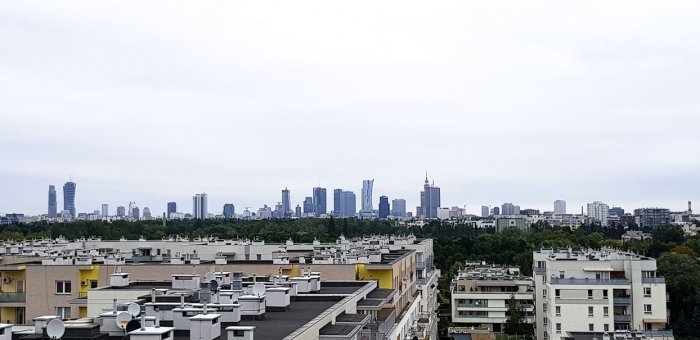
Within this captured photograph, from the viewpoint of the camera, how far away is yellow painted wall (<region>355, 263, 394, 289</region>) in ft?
142

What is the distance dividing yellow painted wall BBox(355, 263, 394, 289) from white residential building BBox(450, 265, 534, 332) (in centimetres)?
2881

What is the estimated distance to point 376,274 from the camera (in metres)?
43.4

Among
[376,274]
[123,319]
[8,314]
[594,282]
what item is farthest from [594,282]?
[123,319]

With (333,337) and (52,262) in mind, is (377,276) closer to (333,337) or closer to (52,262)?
(52,262)

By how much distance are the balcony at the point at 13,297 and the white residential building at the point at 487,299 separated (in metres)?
39.2

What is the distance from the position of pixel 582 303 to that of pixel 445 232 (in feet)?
424

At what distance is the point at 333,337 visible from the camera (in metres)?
21.4

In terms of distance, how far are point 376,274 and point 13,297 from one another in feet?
59.1

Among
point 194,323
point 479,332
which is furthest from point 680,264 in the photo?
point 194,323

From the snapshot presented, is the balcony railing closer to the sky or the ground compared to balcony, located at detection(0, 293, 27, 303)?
closer to the ground

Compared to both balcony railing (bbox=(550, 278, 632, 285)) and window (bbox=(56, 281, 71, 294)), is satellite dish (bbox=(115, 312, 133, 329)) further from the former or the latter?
balcony railing (bbox=(550, 278, 632, 285))

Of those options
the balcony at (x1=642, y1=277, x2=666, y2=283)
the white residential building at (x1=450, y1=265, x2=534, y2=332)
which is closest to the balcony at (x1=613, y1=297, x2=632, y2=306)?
the balcony at (x1=642, y1=277, x2=666, y2=283)

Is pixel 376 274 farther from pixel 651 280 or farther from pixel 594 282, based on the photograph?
pixel 651 280

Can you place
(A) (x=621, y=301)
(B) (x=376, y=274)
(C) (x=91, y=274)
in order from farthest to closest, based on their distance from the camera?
(A) (x=621, y=301) → (B) (x=376, y=274) → (C) (x=91, y=274)
